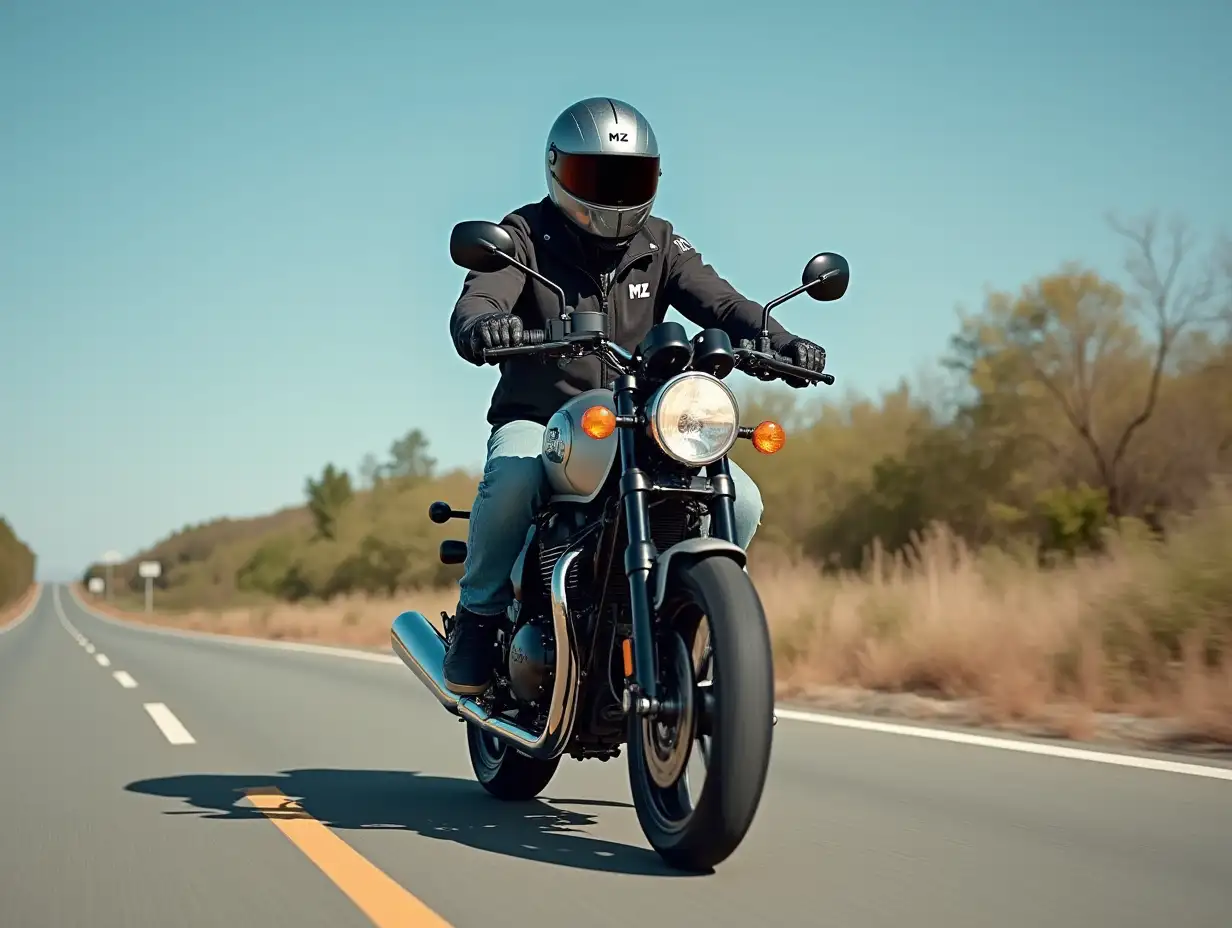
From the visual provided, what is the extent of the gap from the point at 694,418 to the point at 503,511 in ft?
3.36

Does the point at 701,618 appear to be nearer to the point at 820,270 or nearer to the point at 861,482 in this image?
the point at 820,270

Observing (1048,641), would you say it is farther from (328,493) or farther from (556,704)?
(328,493)

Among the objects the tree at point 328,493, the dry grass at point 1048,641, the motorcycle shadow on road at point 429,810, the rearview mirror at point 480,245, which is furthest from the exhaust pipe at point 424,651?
the tree at point 328,493

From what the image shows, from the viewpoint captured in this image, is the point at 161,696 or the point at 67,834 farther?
the point at 161,696

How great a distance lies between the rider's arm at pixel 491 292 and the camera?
15.3 feet

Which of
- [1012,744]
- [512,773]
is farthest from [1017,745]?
[512,773]

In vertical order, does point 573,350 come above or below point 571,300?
below

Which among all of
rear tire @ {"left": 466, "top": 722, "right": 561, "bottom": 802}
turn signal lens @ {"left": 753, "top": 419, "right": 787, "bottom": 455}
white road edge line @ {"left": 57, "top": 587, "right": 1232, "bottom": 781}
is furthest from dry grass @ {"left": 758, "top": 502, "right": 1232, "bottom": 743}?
turn signal lens @ {"left": 753, "top": 419, "right": 787, "bottom": 455}

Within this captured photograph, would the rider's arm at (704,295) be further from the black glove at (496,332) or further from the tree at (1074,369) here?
the tree at (1074,369)

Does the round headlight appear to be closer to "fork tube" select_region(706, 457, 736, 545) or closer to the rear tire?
"fork tube" select_region(706, 457, 736, 545)

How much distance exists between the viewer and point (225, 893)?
12.8 feet

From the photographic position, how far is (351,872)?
4.13m

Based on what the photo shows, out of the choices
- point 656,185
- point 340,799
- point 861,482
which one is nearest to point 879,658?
point 340,799

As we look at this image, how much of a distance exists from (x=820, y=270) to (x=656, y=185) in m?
0.68
